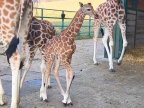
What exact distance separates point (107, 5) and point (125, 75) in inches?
69.2

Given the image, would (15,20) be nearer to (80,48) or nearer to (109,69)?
(109,69)

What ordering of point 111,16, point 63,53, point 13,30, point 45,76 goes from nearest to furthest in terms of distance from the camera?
point 13,30 < point 63,53 < point 45,76 < point 111,16

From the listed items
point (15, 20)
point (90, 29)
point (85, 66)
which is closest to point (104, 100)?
point (15, 20)

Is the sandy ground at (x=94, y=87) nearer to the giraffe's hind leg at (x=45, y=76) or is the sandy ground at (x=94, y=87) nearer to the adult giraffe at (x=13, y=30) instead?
the giraffe's hind leg at (x=45, y=76)

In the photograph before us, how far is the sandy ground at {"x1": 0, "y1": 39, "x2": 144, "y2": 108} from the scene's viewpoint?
19.9 ft

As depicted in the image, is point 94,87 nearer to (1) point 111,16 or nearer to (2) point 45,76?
(2) point 45,76

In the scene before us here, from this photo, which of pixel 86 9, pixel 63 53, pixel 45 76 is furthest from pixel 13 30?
pixel 86 9

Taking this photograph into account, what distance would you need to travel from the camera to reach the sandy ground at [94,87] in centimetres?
608

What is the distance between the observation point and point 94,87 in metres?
7.15

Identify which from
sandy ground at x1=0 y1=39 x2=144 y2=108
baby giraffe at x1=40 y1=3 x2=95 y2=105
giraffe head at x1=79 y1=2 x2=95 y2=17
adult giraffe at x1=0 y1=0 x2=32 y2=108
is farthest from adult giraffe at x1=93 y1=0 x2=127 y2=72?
adult giraffe at x1=0 y1=0 x2=32 y2=108

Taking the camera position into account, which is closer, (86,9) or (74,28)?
(74,28)

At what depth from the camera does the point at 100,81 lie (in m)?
7.68

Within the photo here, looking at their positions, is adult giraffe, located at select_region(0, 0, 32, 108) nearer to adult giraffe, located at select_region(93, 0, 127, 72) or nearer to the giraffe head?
the giraffe head

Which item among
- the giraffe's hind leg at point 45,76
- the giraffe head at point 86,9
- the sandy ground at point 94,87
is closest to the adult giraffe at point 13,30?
the giraffe's hind leg at point 45,76
